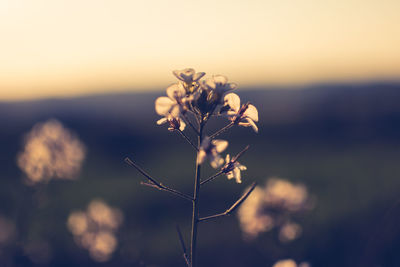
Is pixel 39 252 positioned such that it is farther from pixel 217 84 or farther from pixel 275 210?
pixel 217 84

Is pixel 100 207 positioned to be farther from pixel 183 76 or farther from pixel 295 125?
pixel 295 125

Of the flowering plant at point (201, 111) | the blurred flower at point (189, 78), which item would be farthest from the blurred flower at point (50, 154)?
the blurred flower at point (189, 78)

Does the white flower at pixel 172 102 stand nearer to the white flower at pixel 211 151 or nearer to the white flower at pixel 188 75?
the white flower at pixel 188 75

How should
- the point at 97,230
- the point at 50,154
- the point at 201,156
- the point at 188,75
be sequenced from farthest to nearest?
the point at 50,154
the point at 97,230
the point at 188,75
the point at 201,156

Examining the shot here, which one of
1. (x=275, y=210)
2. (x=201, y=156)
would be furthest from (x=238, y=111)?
(x=275, y=210)

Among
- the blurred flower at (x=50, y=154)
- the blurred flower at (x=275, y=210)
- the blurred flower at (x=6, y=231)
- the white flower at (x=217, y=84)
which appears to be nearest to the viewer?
the white flower at (x=217, y=84)

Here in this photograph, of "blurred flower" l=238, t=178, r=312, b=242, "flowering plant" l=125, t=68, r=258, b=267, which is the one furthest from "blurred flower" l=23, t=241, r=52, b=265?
"flowering plant" l=125, t=68, r=258, b=267
